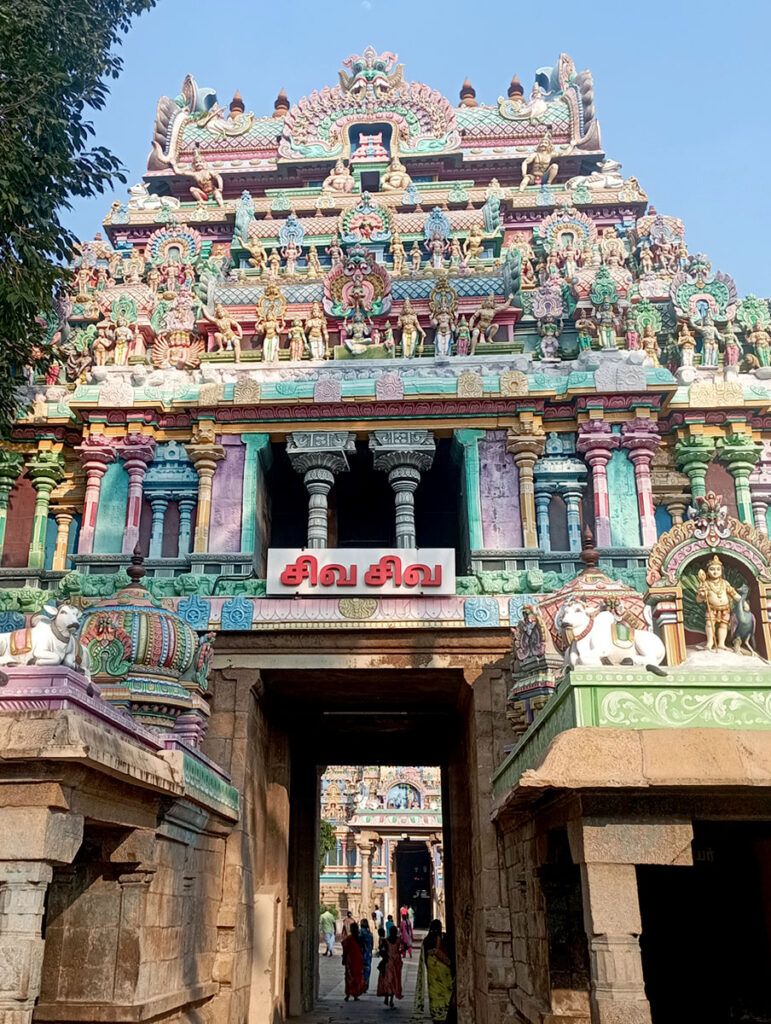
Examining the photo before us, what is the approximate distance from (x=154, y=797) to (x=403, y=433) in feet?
30.2

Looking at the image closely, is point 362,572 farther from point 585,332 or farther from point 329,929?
point 329,929

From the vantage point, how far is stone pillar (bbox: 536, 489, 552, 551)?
15.8 meters

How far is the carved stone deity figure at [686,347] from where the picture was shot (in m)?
17.7

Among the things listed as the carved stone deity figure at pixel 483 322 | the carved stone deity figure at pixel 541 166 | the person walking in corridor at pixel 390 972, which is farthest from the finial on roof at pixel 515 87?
the person walking in corridor at pixel 390 972

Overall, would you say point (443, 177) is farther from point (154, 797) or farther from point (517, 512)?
point (154, 797)

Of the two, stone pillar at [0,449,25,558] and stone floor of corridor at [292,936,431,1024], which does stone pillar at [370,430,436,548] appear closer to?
stone pillar at [0,449,25,558]

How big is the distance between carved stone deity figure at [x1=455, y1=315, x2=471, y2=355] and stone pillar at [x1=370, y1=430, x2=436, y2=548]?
260 cm

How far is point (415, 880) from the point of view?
1722 inches

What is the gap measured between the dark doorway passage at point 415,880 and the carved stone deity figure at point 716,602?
111ft

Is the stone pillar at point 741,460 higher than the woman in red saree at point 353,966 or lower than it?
higher

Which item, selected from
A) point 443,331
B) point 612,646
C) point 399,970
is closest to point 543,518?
point 443,331

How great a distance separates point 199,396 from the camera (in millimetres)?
16703

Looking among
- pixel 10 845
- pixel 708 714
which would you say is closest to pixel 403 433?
pixel 708 714

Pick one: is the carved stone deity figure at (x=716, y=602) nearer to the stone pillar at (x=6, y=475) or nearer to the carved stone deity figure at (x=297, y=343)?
the carved stone deity figure at (x=297, y=343)
